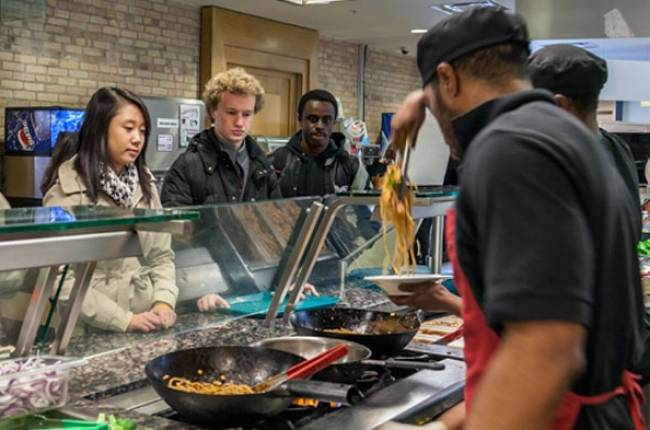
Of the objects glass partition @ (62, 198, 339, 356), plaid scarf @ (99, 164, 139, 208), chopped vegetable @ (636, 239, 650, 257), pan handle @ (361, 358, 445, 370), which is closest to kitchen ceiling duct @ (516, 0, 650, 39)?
chopped vegetable @ (636, 239, 650, 257)

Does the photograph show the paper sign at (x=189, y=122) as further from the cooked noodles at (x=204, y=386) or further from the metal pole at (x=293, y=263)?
the cooked noodles at (x=204, y=386)

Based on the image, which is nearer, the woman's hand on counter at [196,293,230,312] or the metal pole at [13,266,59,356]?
the metal pole at [13,266,59,356]

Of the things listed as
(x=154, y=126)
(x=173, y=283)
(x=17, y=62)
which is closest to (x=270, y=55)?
(x=154, y=126)

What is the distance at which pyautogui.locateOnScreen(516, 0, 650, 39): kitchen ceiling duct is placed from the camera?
460cm

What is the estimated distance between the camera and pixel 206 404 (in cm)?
179

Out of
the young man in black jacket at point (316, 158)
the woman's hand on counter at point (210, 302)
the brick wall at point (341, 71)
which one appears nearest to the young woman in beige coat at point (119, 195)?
the woman's hand on counter at point (210, 302)

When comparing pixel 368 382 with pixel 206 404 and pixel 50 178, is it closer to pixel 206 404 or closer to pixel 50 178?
pixel 206 404

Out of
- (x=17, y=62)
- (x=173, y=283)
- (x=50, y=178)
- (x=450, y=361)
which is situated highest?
(x=17, y=62)

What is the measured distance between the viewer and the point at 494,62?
1425 millimetres

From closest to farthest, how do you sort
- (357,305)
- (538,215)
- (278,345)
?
(538,215)
(278,345)
(357,305)

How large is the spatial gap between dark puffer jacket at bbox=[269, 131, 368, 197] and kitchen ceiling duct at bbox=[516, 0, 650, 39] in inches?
55.0

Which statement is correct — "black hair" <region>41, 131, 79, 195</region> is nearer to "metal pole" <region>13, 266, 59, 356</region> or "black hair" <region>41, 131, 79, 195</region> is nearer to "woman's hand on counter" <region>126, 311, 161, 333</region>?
"woman's hand on counter" <region>126, 311, 161, 333</region>

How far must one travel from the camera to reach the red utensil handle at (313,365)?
204 cm

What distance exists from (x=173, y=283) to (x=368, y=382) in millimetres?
773
